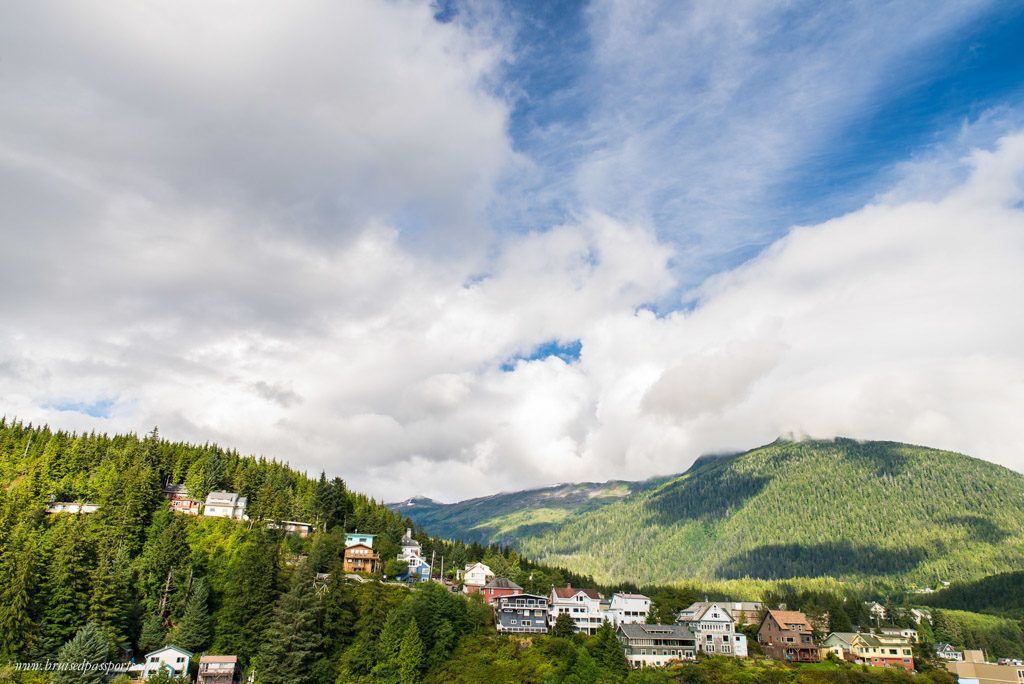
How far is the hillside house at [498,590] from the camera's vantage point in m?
120

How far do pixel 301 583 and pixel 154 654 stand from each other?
64.0ft

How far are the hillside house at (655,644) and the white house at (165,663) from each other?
66.0m

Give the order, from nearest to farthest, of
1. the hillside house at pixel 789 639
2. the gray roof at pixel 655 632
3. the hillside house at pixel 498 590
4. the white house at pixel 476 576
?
1. the gray roof at pixel 655 632
2. the hillside house at pixel 789 639
3. the hillside house at pixel 498 590
4. the white house at pixel 476 576

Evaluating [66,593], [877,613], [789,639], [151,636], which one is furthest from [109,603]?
[877,613]

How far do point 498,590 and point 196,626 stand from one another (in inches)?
2174

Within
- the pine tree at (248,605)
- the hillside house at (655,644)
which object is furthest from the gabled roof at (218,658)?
the hillside house at (655,644)

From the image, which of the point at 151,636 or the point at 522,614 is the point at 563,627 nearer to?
the point at 522,614

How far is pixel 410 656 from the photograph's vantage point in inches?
3410

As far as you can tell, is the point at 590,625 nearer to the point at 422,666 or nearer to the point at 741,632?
the point at 741,632

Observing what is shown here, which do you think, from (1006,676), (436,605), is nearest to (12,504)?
(436,605)

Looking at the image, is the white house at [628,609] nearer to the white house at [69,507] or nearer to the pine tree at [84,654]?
the pine tree at [84,654]

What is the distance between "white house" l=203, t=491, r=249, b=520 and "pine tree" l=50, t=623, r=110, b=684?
43.0 m

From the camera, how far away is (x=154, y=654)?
265 ft

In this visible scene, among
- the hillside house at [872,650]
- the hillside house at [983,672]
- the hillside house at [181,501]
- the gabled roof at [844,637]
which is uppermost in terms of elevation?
the hillside house at [181,501]
